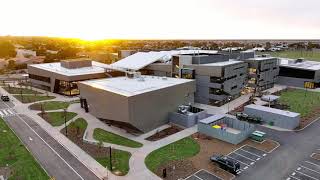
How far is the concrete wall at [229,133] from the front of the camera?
50.4 metres

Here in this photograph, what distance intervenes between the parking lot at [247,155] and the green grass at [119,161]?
17.8 metres

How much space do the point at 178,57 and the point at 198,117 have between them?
2861 centimetres

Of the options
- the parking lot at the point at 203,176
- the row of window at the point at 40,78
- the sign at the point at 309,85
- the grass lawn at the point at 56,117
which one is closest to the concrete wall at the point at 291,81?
the sign at the point at 309,85

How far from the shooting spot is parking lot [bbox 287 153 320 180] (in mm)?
38719

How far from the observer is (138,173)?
40188mm

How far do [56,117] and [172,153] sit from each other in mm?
35883

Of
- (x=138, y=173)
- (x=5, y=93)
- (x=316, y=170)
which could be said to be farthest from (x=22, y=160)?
(x=5, y=93)

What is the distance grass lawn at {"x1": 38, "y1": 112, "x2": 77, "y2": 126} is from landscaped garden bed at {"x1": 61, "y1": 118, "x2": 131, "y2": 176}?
20.0ft

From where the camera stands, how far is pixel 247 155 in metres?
45.6

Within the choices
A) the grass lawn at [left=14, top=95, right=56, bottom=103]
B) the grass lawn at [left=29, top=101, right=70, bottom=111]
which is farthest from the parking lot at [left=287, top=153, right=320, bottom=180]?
the grass lawn at [left=14, top=95, right=56, bottom=103]

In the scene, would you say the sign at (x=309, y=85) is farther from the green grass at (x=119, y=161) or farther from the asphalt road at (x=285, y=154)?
the green grass at (x=119, y=161)

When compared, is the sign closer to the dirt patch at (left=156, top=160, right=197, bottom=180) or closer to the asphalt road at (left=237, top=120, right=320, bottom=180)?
the asphalt road at (left=237, top=120, right=320, bottom=180)

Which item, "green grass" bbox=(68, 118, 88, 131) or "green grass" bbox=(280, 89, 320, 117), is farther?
"green grass" bbox=(280, 89, 320, 117)

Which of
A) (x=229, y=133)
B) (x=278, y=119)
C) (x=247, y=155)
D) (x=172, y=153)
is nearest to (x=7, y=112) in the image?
(x=172, y=153)
